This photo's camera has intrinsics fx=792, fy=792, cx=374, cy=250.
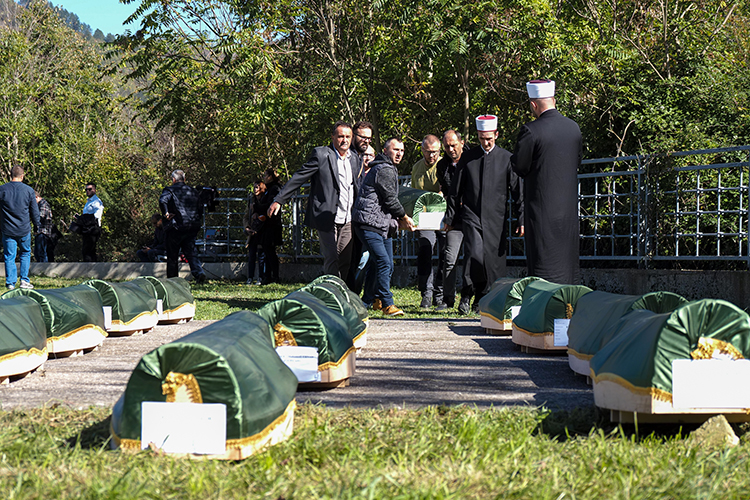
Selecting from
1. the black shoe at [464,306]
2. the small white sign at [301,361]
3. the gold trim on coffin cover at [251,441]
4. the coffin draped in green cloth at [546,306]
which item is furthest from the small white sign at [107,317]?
the gold trim on coffin cover at [251,441]

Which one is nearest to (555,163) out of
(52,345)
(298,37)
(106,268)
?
(52,345)

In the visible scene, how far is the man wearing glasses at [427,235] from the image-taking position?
845 cm

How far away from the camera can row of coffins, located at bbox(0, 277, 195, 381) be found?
4.33 meters

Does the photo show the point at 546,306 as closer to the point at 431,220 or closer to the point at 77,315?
the point at 431,220

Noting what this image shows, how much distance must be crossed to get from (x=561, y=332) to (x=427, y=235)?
11.3 ft

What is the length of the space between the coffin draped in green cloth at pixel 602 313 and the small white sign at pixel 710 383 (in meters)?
0.73

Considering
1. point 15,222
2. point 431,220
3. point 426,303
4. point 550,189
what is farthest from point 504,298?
point 15,222

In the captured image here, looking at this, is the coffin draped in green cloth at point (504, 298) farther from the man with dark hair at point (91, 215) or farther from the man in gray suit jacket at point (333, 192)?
the man with dark hair at point (91, 215)

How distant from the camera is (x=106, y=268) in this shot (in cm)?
1580

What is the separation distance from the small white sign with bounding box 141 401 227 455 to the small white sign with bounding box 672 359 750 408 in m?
1.65

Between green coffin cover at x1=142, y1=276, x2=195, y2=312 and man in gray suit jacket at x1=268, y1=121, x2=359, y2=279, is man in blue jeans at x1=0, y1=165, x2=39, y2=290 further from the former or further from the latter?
man in gray suit jacket at x1=268, y1=121, x2=359, y2=279

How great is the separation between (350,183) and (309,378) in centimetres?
417

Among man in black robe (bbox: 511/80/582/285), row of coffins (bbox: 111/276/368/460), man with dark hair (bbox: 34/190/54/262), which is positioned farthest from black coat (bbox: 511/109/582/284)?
man with dark hair (bbox: 34/190/54/262)

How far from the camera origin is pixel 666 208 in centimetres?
935
